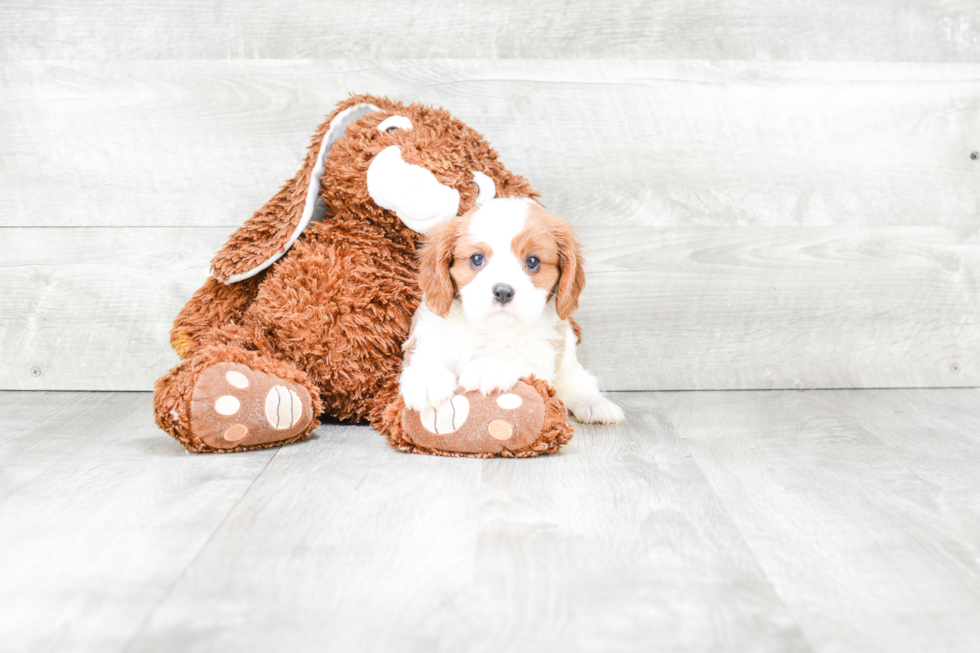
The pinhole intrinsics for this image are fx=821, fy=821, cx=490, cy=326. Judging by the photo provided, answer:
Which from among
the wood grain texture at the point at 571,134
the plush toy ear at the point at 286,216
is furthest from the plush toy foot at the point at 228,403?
the wood grain texture at the point at 571,134

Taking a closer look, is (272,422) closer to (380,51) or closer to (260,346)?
(260,346)

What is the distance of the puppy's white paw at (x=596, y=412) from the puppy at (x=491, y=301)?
14cm

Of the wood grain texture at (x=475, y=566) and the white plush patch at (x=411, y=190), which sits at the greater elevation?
the white plush patch at (x=411, y=190)

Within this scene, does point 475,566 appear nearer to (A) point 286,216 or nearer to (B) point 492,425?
(B) point 492,425

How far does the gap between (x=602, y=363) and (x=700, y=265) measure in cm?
29

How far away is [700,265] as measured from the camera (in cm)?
173

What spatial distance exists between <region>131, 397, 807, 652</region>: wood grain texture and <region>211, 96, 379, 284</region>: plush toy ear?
0.40m

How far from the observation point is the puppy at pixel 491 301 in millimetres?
1210

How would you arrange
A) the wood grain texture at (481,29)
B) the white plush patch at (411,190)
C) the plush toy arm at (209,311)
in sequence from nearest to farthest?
1. the white plush patch at (411,190)
2. the plush toy arm at (209,311)
3. the wood grain texture at (481,29)

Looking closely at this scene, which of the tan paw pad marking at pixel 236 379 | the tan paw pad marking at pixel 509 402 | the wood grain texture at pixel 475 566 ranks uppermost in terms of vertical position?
the tan paw pad marking at pixel 236 379

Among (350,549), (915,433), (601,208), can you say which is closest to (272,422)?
(350,549)

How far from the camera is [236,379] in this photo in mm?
1203

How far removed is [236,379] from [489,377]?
0.37 m

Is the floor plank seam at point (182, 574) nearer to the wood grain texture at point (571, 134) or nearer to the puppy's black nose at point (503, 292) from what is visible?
the puppy's black nose at point (503, 292)
